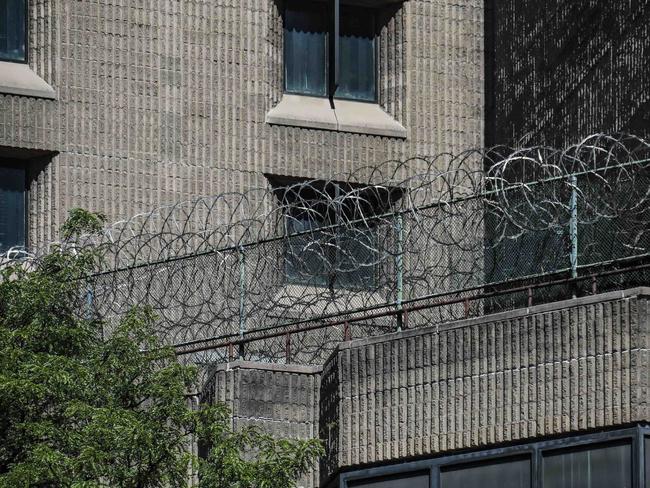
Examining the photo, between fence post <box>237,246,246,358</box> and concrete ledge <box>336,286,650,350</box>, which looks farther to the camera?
fence post <box>237,246,246,358</box>

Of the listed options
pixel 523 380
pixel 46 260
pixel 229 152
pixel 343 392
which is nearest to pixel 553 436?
pixel 523 380

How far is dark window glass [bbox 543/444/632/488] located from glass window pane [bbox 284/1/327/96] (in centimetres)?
1431

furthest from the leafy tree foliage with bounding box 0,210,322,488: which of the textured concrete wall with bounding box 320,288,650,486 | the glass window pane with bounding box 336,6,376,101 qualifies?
the glass window pane with bounding box 336,6,376,101

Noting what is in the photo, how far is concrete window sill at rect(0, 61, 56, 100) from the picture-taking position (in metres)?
40.0

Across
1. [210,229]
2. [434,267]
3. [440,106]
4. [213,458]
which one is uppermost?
[440,106]

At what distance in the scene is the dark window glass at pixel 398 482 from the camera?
1162 inches

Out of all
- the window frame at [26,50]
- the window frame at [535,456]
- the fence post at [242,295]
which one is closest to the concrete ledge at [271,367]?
the fence post at [242,295]

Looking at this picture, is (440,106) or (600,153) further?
(440,106)

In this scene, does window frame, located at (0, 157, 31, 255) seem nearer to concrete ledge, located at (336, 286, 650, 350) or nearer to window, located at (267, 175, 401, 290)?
window, located at (267, 175, 401, 290)

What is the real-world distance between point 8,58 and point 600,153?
9.12 m

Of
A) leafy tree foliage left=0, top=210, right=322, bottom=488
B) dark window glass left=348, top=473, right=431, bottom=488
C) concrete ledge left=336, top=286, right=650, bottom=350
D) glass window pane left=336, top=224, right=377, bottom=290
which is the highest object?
glass window pane left=336, top=224, right=377, bottom=290

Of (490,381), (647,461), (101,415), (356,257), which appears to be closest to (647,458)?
(647,461)

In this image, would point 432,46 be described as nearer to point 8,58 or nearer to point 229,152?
point 229,152

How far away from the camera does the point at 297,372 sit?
1238 inches
